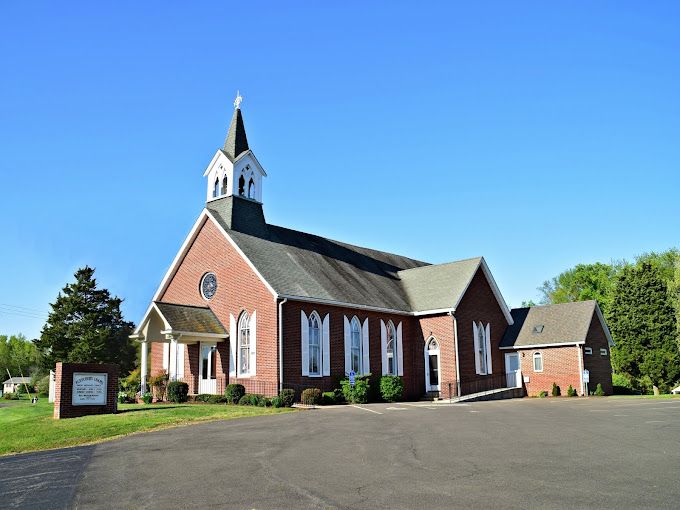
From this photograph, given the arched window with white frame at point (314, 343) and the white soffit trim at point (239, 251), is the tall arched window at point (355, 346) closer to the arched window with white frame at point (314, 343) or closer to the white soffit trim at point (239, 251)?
the arched window with white frame at point (314, 343)

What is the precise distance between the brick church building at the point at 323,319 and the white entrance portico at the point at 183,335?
7 centimetres

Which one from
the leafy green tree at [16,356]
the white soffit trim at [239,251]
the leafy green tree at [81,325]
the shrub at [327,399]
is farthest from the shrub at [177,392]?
the leafy green tree at [16,356]

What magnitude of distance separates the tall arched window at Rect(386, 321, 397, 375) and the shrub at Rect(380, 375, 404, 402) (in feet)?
9.94

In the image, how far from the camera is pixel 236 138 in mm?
36031

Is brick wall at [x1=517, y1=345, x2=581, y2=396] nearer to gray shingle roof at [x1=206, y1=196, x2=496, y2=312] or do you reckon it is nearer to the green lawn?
gray shingle roof at [x1=206, y1=196, x2=496, y2=312]

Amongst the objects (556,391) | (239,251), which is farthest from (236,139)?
(556,391)

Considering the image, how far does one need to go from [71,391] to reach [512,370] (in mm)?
27758

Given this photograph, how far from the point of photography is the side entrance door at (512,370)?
4050 cm

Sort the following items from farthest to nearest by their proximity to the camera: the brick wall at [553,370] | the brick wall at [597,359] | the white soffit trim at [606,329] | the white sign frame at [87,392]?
the white soffit trim at [606,329] → the brick wall at [597,359] → the brick wall at [553,370] → the white sign frame at [87,392]

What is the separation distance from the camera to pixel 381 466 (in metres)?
11.5

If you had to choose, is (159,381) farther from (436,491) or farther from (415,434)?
(436,491)

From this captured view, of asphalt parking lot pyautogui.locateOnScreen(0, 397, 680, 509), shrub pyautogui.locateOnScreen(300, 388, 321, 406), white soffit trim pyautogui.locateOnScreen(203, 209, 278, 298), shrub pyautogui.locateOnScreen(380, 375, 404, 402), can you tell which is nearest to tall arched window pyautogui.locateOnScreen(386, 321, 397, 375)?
shrub pyautogui.locateOnScreen(380, 375, 404, 402)

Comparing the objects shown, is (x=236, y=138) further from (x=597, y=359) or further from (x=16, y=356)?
(x=16, y=356)

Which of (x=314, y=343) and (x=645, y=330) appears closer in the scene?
(x=314, y=343)
